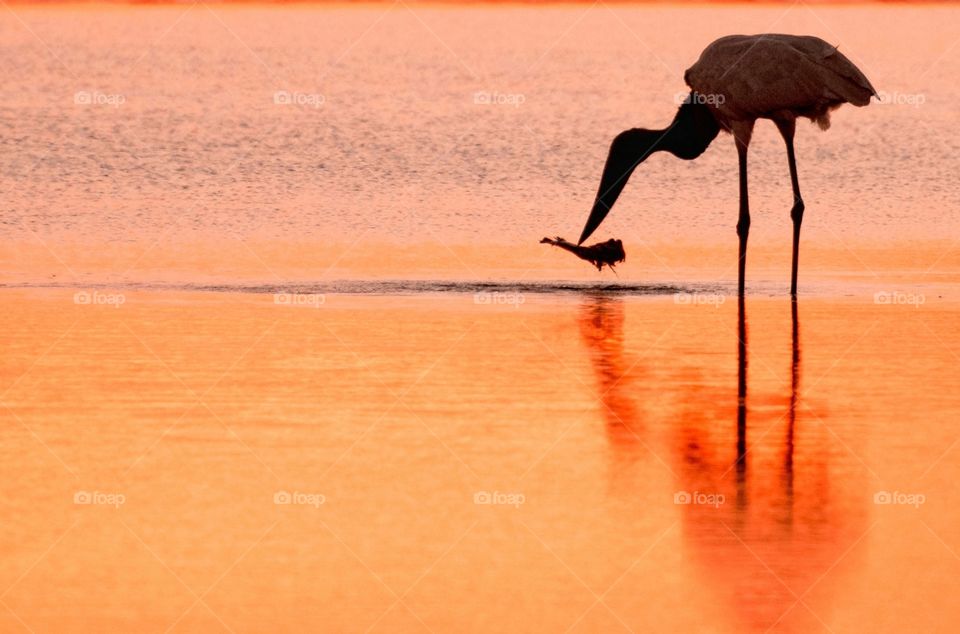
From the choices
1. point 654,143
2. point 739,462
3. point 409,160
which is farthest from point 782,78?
point 409,160

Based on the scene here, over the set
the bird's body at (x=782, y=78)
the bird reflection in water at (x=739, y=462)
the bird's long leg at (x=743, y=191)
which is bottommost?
the bird reflection in water at (x=739, y=462)

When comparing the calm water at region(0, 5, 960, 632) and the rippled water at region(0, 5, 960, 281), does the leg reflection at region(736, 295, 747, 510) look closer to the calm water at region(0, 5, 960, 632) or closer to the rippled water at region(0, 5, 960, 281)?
the calm water at region(0, 5, 960, 632)

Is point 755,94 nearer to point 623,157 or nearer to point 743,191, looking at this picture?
point 743,191

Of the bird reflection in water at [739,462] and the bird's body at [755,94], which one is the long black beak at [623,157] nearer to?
the bird's body at [755,94]

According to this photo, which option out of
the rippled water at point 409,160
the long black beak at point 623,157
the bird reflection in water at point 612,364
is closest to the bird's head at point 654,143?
the long black beak at point 623,157

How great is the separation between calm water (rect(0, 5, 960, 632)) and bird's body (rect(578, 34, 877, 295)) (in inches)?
27.2

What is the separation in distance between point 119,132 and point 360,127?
11.2 feet

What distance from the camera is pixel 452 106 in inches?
1287

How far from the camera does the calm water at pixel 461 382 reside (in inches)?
302

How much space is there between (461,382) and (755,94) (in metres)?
6.87

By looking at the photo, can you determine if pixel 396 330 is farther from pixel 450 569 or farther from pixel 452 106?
pixel 452 106

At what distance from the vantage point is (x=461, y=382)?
12.1m

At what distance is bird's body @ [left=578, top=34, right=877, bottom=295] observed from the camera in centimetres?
1777

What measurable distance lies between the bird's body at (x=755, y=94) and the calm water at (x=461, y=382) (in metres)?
0.69
